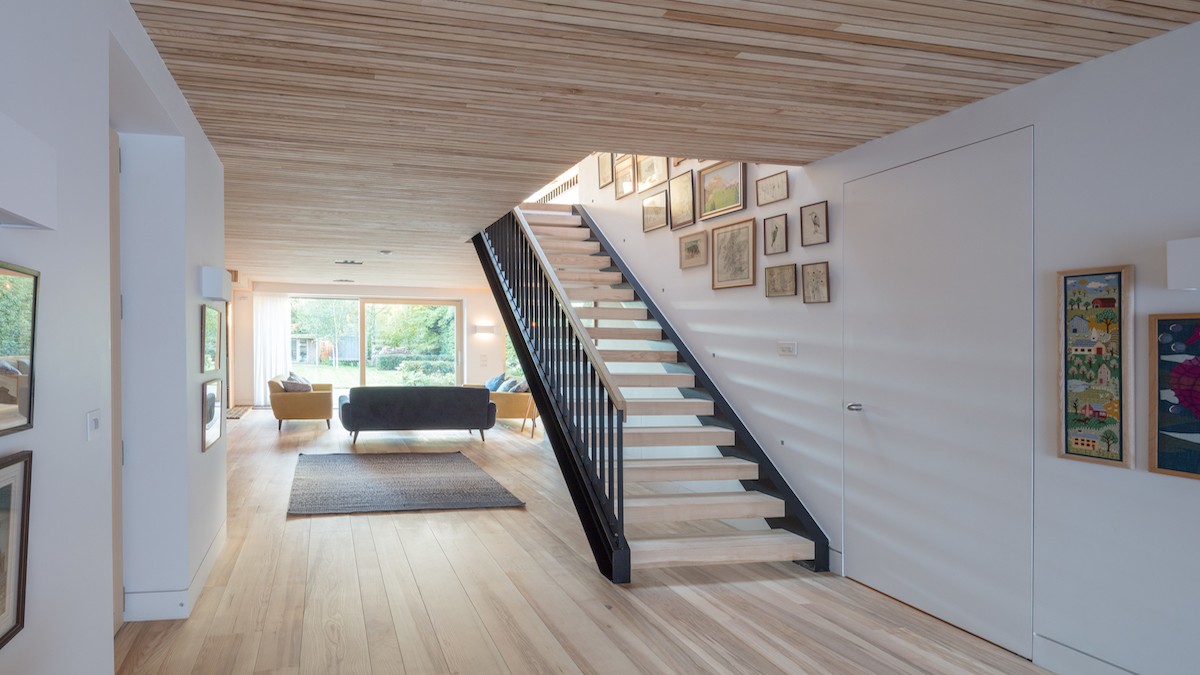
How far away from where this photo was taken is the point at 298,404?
35.1ft

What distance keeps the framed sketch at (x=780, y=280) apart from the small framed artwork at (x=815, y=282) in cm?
7

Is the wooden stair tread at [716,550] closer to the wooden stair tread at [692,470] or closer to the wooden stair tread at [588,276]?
the wooden stair tread at [692,470]

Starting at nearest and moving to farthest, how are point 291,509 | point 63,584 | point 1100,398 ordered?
1. point 63,584
2. point 1100,398
3. point 291,509

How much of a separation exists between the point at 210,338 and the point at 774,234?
128 inches

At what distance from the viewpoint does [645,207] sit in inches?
272

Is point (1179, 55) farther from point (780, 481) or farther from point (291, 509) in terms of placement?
point (291, 509)

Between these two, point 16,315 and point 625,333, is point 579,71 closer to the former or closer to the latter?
point 16,315

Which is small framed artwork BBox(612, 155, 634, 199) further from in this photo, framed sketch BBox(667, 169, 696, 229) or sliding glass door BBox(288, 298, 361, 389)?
sliding glass door BBox(288, 298, 361, 389)

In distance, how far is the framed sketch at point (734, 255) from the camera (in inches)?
207

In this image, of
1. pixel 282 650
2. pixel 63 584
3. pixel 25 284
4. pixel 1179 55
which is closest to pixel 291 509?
pixel 282 650

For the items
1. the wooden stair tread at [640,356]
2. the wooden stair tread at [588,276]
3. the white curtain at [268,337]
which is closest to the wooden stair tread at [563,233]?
the wooden stair tread at [588,276]

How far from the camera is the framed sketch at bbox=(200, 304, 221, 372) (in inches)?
154

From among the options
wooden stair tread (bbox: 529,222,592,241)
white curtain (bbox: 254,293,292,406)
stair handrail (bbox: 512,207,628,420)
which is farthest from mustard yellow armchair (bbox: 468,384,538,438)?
white curtain (bbox: 254,293,292,406)

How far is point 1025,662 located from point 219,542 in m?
4.07
